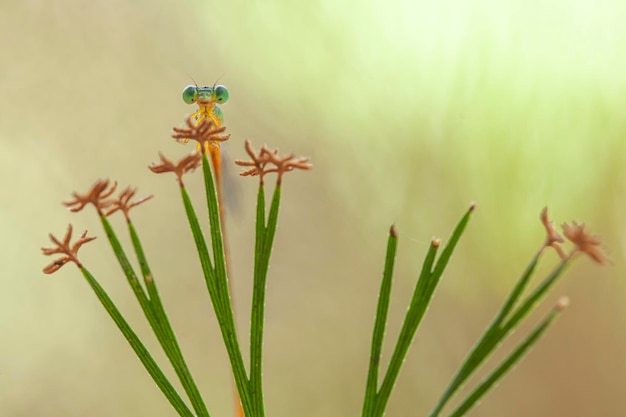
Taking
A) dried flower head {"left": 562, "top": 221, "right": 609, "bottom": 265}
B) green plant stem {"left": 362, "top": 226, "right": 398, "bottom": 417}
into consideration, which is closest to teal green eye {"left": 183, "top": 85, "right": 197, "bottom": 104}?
green plant stem {"left": 362, "top": 226, "right": 398, "bottom": 417}

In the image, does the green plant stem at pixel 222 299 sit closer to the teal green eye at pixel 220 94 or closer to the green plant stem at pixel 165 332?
the green plant stem at pixel 165 332

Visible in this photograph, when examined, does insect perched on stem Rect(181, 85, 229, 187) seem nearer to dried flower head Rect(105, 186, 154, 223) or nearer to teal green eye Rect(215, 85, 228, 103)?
teal green eye Rect(215, 85, 228, 103)

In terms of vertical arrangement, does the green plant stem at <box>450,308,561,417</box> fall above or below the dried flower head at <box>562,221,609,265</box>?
below

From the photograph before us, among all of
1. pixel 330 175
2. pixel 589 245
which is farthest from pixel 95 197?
pixel 330 175

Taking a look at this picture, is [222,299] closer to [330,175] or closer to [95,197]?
[95,197]

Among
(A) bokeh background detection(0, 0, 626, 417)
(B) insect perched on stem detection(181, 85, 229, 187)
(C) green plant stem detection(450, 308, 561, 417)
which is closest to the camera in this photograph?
(C) green plant stem detection(450, 308, 561, 417)

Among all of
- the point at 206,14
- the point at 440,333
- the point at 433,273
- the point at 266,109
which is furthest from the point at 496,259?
the point at 433,273

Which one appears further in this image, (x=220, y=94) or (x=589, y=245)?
(x=220, y=94)

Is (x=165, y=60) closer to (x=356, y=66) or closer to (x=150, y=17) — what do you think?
(x=150, y=17)

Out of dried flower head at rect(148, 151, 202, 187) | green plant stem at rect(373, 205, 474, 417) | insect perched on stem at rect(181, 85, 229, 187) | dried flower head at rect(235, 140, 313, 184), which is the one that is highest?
insect perched on stem at rect(181, 85, 229, 187)
